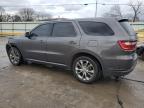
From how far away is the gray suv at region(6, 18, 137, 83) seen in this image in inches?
189

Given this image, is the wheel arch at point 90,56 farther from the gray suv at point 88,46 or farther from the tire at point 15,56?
the tire at point 15,56

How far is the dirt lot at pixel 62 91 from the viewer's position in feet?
13.6

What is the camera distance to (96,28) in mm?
5180

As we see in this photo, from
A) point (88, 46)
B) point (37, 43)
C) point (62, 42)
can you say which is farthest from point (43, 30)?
point (88, 46)

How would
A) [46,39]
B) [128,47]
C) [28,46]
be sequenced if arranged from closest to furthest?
[128,47]
[46,39]
[28,46]

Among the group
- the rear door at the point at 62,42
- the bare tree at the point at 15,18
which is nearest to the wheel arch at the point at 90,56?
the rear door at the point at 62,42

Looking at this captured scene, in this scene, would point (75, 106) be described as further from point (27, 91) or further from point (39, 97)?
point (27, 91)

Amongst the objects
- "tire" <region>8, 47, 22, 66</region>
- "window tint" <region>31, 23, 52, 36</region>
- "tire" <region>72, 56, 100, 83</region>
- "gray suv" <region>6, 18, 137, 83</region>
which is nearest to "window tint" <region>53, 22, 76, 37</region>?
"gray suv" <region>6, 18, 137, 83</region>

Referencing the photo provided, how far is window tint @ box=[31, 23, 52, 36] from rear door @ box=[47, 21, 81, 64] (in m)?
0.21

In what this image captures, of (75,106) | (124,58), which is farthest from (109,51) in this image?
(75,106)

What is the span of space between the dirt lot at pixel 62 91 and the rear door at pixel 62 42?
23.4 inches

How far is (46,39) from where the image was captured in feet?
20.1

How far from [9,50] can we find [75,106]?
4356 mm

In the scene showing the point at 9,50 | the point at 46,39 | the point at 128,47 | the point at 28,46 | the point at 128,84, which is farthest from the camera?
the point at 9,50
